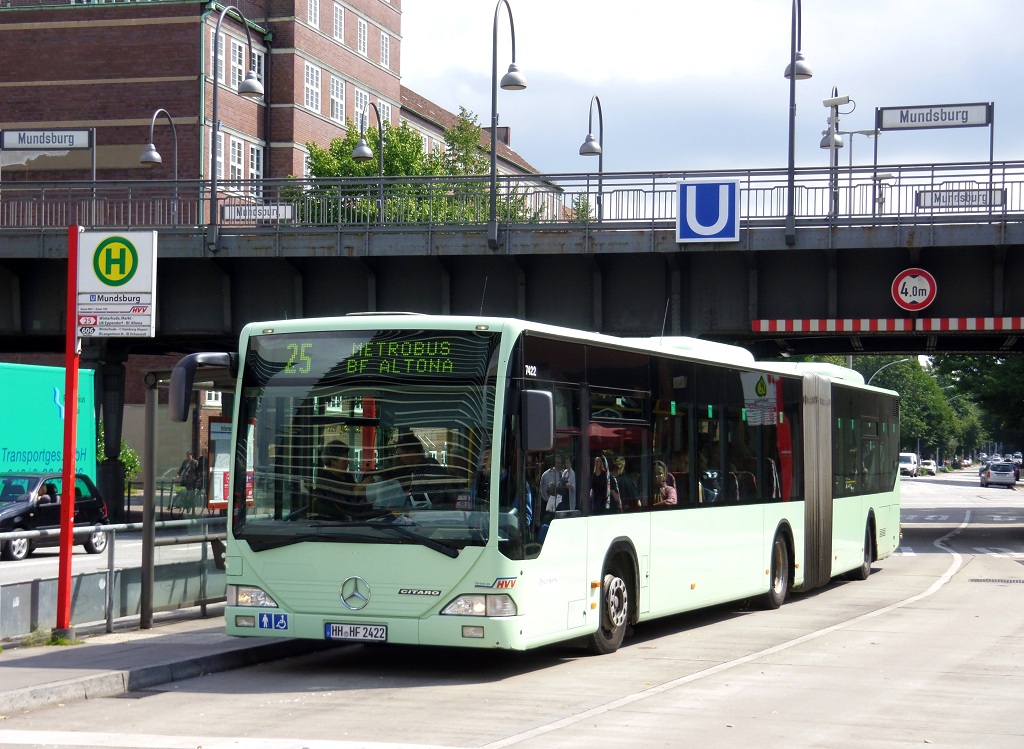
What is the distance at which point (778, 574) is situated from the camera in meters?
17.2

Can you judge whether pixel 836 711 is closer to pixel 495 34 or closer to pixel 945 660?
pixel 945 660

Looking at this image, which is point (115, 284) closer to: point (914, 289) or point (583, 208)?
point (583, 208)

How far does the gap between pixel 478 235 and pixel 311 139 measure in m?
41.1

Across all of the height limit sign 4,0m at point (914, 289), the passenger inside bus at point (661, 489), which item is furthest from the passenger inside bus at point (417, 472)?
the height limit sign 4,0m at point (914, 289)

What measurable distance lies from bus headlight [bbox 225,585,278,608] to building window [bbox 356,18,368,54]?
211 feet

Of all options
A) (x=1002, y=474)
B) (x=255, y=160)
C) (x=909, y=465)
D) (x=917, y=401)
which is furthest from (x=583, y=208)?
(x=917, y=401)

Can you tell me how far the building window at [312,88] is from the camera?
66.6 meters

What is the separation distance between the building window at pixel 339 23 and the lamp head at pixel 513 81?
41690 millimetres

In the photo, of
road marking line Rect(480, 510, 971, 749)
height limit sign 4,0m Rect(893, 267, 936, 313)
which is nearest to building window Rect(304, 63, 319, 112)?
height limit sign 4,0m Rect(893, 267, 936, 313)

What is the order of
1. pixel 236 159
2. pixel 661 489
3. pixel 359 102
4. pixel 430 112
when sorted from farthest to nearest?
pixel 430 112 < pixel 359 102 < pixel 236 159 < pixel 661 489

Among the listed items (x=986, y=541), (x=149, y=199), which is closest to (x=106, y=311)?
(x=149, y=199)

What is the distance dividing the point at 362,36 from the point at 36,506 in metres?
50.7

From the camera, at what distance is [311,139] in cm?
6688

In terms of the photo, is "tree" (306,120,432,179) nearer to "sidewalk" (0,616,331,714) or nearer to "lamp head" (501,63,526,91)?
"lamp head" (501,63,526,91)
